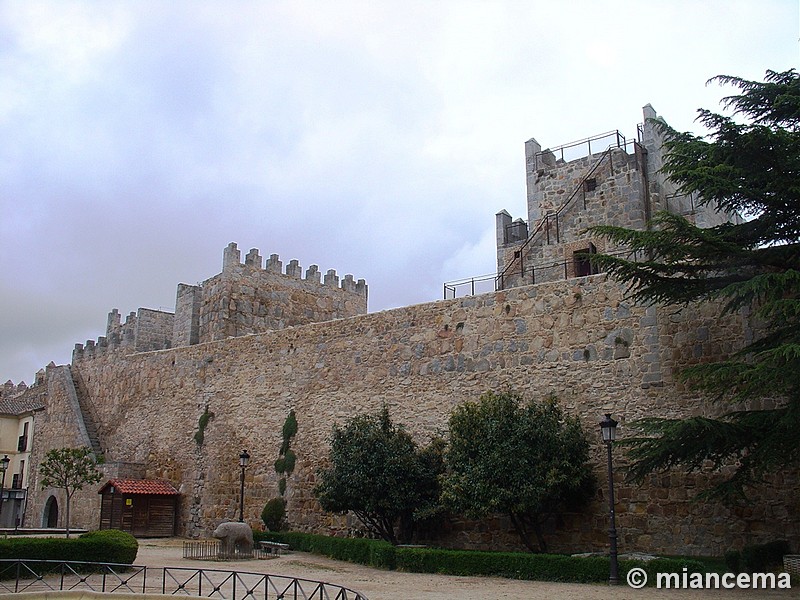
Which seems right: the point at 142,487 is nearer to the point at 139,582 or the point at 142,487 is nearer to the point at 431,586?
the point at 139,582

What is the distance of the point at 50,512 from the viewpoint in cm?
3161

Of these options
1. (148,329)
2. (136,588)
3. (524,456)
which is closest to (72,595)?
(136,588)

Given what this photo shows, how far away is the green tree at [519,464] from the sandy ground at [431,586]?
1.84 meters

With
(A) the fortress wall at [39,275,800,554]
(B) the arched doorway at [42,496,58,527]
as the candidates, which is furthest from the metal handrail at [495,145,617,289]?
(B) the arched doorway at [42,496,58,527]

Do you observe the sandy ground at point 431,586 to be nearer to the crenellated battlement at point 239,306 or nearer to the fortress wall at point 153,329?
the crenellated battlement at point 239,306

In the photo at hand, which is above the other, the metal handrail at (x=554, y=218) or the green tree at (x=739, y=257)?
the metal handrail at (x=554, y=218)

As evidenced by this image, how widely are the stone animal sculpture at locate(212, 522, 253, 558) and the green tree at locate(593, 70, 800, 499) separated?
9529 millimetres

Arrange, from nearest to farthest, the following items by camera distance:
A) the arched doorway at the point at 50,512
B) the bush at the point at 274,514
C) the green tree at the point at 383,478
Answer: the green tree at the point at 383,478 < the bush at the point at 274,514 < the arched doorway at the point at 50,512

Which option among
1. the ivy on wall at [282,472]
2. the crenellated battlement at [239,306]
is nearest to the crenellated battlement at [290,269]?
the crenellated battlement at [239,306]

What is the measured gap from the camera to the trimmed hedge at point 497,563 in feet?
45.0

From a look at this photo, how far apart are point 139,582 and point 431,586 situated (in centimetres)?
547

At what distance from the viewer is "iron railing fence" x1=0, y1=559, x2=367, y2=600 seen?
13.3 metres

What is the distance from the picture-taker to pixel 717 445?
1375cm
